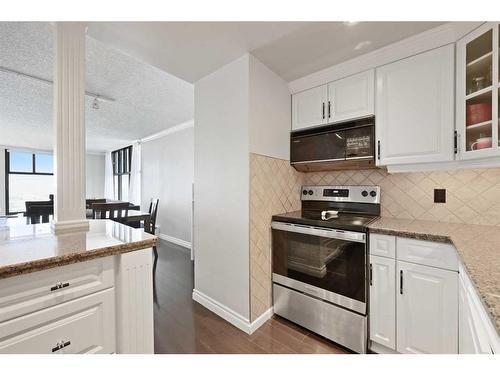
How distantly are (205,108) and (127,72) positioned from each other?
943 mm

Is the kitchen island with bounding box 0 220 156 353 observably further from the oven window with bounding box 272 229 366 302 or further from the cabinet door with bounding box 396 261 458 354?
the cabinet door with bounding box 396 261 458 354

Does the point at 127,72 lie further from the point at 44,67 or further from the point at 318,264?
the point at 318,264

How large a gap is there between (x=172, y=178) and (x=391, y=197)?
153 inches

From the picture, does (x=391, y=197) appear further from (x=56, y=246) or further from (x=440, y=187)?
(x=56, y=246)

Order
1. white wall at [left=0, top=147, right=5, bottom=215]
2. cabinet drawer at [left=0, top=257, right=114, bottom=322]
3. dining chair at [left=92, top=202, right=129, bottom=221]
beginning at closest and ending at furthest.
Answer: cabinet drawer at [left=0, top=257, right=114, bottom=322], dining chair at [left=92, top=202, right=129, bottom=221], white wall at [left=0, top=147, right=5, bottom=215]

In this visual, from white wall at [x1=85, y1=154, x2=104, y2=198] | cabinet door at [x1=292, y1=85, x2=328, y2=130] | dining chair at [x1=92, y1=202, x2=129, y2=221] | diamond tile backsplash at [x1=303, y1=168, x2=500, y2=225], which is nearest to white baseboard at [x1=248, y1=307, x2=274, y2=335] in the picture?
diamond tile backsplash at [x1=303, y1=168, x2=500, y2=225]

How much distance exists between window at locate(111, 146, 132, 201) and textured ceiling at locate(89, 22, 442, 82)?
511 centimetres

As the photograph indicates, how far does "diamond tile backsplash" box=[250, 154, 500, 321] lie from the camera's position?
1537 millimetres

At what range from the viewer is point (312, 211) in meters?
2.22

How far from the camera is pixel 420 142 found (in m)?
1.54

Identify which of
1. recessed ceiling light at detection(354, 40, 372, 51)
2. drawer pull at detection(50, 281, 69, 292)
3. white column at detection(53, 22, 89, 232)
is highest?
recessed ceiling light at detection(354, 40, 372, 51)

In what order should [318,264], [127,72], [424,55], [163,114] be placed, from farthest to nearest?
[163,114]
[127,72]
[318,264]
[424,55]

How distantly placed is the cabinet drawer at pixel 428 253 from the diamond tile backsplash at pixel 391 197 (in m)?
0.60
